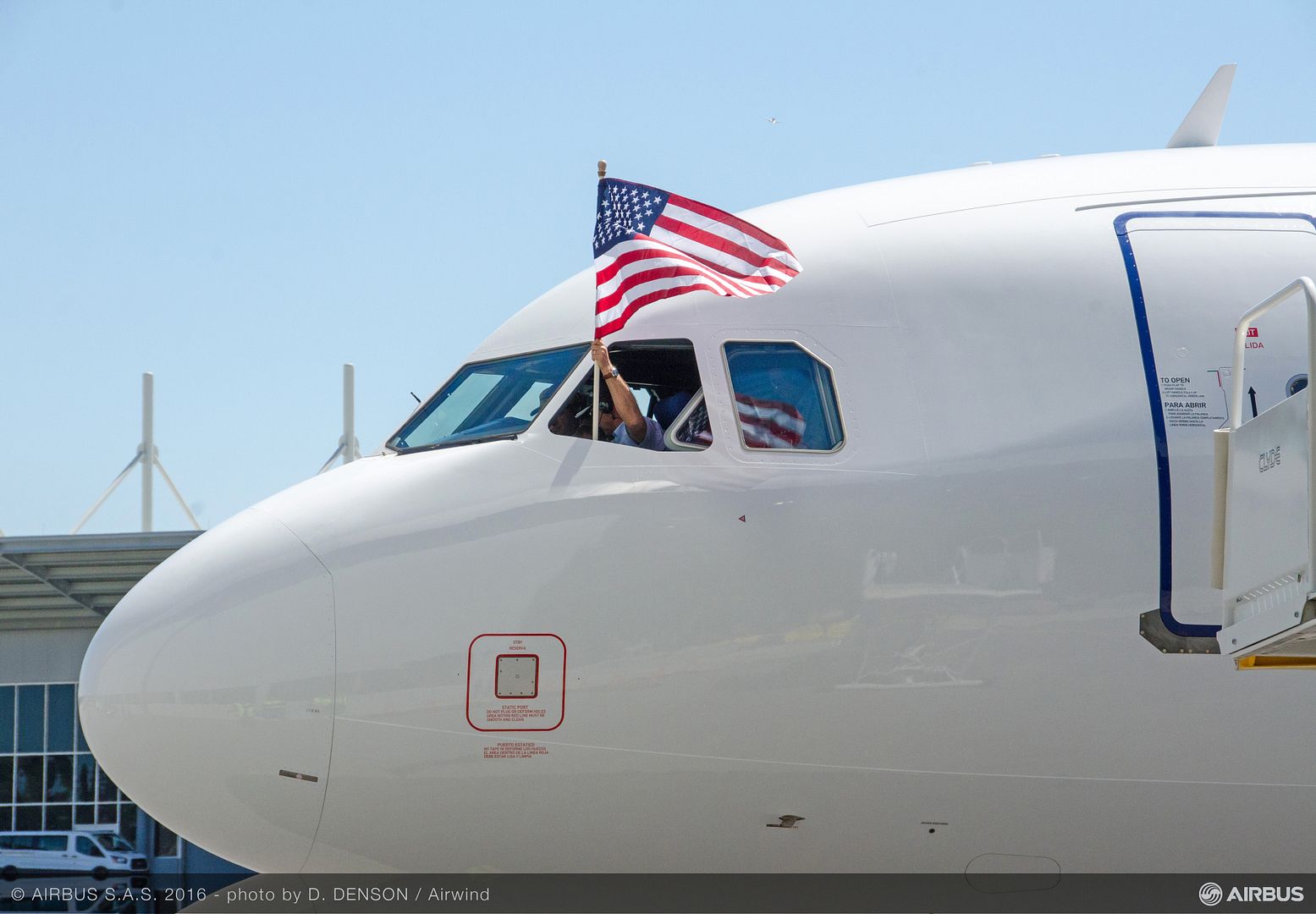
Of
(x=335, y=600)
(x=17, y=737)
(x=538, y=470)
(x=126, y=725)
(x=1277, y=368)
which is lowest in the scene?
(x=17, y=737)

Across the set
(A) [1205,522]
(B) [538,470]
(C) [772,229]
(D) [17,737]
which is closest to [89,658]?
(B) [538,470]

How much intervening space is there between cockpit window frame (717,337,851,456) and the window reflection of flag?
0.02 metres

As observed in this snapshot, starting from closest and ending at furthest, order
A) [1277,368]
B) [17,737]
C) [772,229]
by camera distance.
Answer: [1277,368]
[772,229]
[17,737]

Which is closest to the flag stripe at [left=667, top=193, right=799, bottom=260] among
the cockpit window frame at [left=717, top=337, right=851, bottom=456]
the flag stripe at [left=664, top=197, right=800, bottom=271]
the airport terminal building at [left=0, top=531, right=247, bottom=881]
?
the flag stripe at [left=664, top=197, right=800, bottom=271]

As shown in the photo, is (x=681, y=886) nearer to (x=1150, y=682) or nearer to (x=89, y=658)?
(x=1150, y=682)

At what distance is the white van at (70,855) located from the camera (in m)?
25.9

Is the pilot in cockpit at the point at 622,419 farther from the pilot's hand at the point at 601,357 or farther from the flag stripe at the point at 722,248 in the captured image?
the flag stripe at the point at 722,248

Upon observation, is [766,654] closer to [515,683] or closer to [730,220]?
[515,683]

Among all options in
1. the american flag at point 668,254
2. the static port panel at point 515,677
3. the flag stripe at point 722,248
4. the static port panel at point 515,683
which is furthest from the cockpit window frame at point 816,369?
the static port panel at point 515,677

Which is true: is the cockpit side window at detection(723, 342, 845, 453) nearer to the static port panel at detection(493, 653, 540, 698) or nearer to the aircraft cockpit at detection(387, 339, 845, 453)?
the aircraft cockpit at detection(387, 339, 845, 453)

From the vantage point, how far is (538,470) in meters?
7.03

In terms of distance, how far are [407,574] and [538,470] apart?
868 millimetres

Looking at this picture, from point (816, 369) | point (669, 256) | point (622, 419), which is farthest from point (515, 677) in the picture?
point (669, 256)

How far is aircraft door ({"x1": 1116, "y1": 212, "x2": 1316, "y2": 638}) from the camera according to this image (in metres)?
6.87
